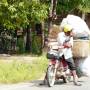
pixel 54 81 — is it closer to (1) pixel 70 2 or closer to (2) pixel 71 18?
(2) pixel 71 18

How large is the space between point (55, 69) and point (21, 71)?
2.43 m

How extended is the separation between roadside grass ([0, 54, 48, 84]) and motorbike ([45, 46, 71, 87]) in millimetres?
1291

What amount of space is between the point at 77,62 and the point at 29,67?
88.1 inches

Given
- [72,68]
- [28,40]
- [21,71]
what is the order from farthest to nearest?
[28,40]
[21,71]
[72,68]

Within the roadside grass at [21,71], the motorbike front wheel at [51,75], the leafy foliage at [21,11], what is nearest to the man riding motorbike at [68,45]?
the motorbike front wheel at [51,75]

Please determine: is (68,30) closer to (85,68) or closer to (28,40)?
(85,68)

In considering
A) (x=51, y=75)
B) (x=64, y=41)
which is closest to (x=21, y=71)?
(x=51, y=75)

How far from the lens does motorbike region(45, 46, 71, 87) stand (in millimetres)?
11031

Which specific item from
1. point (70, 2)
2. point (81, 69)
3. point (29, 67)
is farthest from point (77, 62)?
point (70, 2)

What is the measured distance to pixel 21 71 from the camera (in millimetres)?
13258

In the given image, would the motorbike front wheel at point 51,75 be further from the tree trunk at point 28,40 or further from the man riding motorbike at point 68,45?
the tree trunk at point 28,40


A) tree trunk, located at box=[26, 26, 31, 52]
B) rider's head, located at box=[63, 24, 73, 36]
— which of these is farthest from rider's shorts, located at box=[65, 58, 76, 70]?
tree trunk, located at box=[26, 26, 31, 52]

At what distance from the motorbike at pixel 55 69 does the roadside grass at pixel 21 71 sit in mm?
1291

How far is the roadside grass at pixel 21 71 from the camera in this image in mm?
12211
